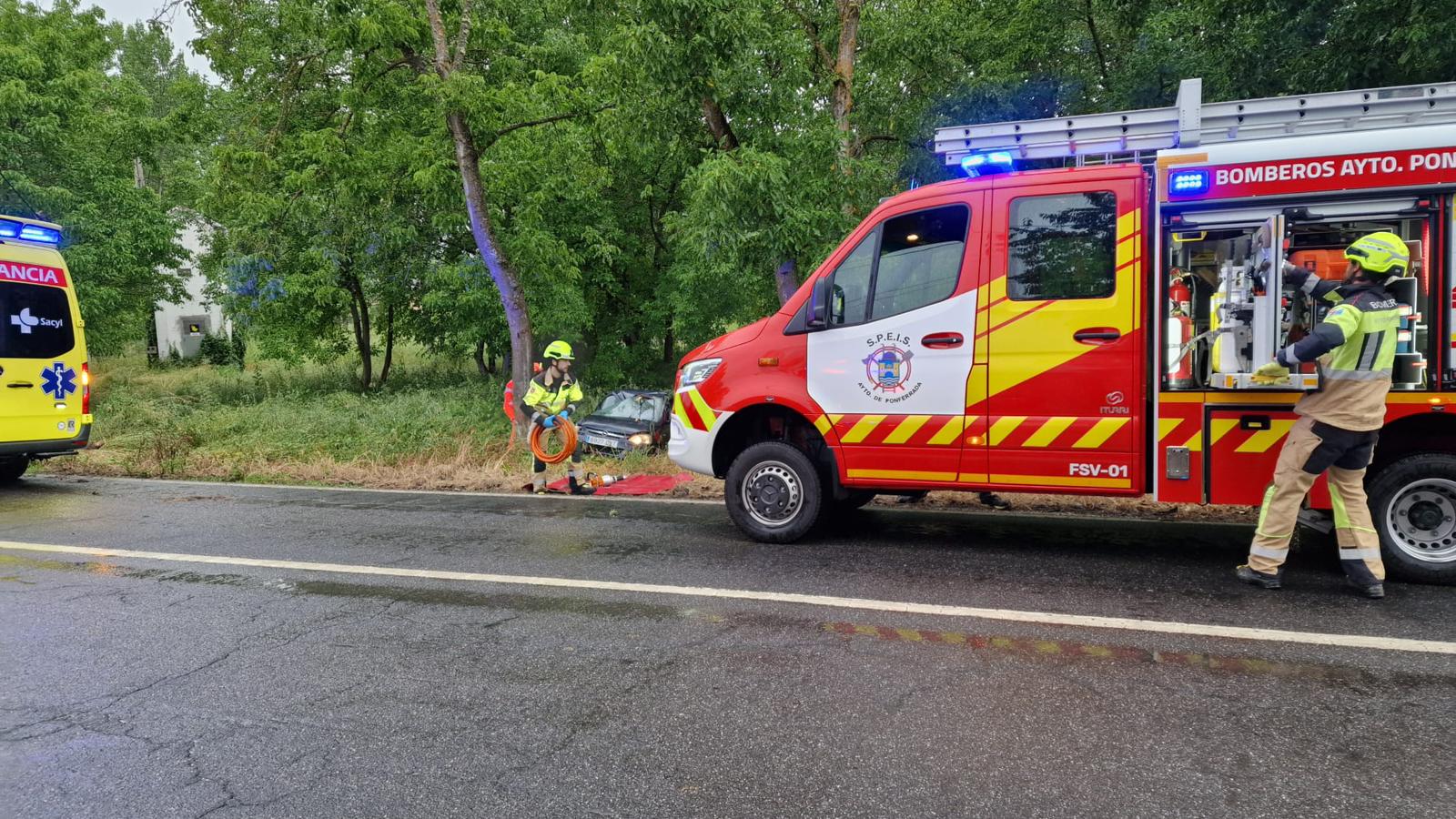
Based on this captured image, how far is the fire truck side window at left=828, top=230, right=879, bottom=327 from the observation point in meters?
6.40

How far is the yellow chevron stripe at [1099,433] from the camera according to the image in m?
5.71

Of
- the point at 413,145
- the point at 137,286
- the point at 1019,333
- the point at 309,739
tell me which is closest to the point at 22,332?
the point at 413,145

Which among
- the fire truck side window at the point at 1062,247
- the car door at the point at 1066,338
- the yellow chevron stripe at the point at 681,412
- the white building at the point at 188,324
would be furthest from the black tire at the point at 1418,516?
the white building at the point at 188,324

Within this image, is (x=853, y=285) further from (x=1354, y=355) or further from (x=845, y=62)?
(x=845, y=62)

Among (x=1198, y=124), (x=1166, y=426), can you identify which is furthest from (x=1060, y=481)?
(x=1198, y=124)

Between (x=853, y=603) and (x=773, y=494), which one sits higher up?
(x=773, y=494)

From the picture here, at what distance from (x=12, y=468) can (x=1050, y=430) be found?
41.6 ft

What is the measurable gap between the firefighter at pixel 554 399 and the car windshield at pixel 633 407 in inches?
173

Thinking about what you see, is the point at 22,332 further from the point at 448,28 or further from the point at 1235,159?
the point at 1235,159

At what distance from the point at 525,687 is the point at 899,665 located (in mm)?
1717

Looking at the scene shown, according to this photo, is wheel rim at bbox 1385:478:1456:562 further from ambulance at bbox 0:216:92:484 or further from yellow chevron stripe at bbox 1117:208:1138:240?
ambulance at bbox 0:216:92:484

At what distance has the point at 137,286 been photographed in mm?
22062

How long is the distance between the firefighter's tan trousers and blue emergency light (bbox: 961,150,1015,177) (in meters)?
2.45

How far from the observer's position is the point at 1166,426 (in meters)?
5.61
